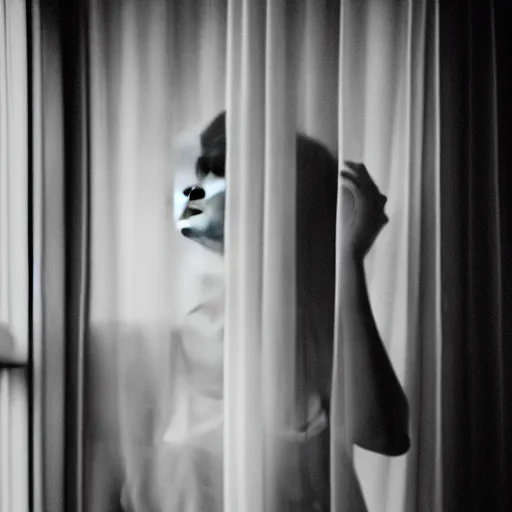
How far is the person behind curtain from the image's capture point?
1104 millimetres

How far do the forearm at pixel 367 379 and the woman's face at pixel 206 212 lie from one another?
0.95 feet

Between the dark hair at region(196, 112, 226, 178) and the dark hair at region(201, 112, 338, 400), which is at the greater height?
the dark hair at region(196, 112, 226, 178)

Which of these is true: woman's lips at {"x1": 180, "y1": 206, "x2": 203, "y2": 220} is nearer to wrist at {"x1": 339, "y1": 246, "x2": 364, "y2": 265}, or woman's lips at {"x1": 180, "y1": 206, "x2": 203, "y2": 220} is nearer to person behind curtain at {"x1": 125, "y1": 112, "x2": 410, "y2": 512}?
person behind curtain at {"x1": 125, "y1": 112, "x2": 410, "y2": 512}

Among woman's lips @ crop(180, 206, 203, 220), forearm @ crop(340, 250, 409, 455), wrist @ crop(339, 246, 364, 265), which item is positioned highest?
woman's lips @ crop(180, 206, 203, 220)

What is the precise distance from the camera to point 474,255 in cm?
112

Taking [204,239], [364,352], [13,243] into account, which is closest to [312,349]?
[364,352]

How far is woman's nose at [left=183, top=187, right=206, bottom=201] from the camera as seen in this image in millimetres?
1167

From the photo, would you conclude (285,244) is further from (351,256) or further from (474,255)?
(474,255)

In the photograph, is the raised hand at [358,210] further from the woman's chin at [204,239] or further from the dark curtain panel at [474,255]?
the woman's chin at [204,239]

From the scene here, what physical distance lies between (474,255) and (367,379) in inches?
13.7

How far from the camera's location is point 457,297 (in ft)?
3.63

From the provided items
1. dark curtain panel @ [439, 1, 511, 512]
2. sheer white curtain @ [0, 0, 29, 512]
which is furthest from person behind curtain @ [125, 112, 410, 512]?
sheer white curtain @ [0, 0, 29, 512]

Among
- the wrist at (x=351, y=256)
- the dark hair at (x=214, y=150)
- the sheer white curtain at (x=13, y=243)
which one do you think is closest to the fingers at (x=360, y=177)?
the wrist at (x=351, y=256)

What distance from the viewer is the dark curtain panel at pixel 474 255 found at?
110cm
